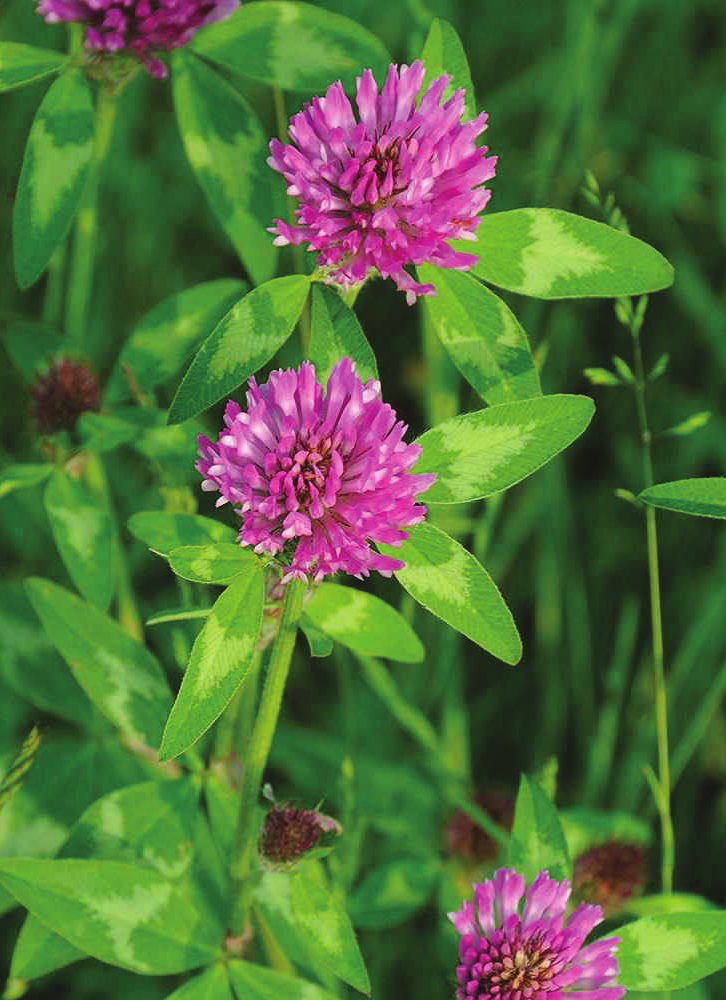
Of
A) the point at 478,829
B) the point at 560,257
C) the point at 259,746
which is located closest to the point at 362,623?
the point at 259,746

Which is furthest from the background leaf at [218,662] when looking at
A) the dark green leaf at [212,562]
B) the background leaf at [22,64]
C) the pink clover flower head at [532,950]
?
the background leaf at [22,64]

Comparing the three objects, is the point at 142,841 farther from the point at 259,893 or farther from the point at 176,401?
the point at 176,401

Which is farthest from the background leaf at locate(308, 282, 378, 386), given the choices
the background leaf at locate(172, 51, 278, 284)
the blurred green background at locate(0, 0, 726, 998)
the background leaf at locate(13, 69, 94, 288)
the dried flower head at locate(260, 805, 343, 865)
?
the blurred green background at locate(0, 0, 726, 998)

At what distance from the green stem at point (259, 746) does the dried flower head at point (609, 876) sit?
0.59 metres

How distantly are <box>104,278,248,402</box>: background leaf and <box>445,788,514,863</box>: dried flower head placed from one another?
91cm

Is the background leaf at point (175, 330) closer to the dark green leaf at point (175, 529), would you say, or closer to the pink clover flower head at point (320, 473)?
the dark green leaf at point (175, 529)

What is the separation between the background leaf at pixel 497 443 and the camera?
1.26 meters

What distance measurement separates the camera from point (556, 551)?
2.62m

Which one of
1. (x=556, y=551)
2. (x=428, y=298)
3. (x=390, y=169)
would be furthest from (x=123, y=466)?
(x=390, y=169)

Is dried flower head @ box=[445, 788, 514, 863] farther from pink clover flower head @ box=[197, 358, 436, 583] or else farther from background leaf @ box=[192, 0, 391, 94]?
background leaf @ box=[192, 0, 391, 94]

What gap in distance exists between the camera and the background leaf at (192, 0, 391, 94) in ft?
5.53

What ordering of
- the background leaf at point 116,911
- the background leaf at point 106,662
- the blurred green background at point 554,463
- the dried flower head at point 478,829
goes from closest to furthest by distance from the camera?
1. the background leaf at point 116,911
2. the background leaf at point 106,662
3. the dried flower head at point 478,829
4. the blurred green background at point 554,463

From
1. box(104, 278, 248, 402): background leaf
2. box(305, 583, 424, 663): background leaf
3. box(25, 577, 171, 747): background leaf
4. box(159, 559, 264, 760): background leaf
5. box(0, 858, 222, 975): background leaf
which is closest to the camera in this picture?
box(159, 559, 264, 760): background leaf

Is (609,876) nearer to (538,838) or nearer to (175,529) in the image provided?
(538,838)
